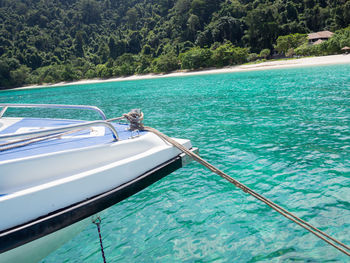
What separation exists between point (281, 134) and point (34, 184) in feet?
24.1

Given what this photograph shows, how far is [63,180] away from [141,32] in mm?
120663

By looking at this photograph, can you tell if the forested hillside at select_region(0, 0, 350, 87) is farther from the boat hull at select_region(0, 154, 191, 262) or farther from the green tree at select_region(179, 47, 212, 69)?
the boat hull at select_region(0, 154, 191, 262)

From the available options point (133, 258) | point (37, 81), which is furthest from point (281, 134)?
point (37, 81)

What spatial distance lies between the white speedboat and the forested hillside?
5790 cm

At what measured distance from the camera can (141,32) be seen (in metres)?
114

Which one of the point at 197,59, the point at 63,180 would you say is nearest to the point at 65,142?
the point at 63,180

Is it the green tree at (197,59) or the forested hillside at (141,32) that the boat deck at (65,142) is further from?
the green tree at (197,59)

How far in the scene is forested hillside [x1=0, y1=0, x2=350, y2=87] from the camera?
68.5 meters

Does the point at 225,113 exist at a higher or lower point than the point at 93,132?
lower

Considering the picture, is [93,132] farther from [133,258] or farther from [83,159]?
[133,258]

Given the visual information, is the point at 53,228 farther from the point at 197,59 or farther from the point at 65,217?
the point at 197,59

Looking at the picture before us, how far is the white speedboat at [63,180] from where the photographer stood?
231 cm

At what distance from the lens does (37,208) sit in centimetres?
238

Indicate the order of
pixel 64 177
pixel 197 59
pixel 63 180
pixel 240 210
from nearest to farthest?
1. pixel 63 180
2. pixel 64 177
3. pixel 240 210
4. pixel 197 59
